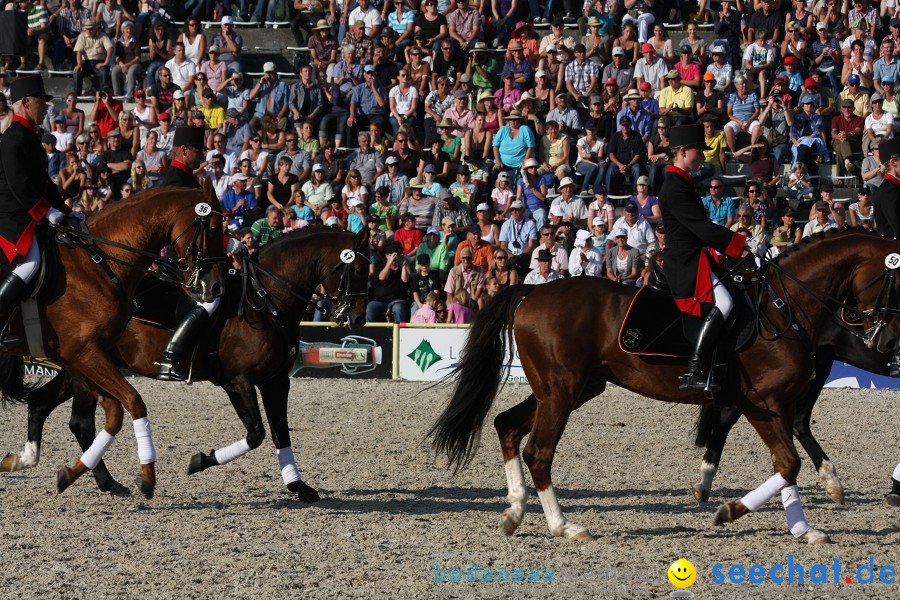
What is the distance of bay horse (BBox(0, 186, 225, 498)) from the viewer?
8.37 meters

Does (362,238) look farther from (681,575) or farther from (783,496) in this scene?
(681,575)

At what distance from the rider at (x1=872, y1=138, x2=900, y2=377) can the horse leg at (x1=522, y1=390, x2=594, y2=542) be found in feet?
8.48

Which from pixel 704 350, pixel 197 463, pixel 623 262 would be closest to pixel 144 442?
pixel 197 463

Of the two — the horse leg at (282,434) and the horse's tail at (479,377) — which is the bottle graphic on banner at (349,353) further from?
the horse's tail at (479,377)

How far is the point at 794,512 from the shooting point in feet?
24.8

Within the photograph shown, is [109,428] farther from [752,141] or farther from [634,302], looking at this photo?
[752,141]

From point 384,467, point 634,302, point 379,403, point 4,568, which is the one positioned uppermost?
point 634,302

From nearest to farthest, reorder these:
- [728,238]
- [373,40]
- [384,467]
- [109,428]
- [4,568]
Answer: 1. [4,568]
2. [728,238]
3. [109,428]
4. [384,467]
5. [373,40]

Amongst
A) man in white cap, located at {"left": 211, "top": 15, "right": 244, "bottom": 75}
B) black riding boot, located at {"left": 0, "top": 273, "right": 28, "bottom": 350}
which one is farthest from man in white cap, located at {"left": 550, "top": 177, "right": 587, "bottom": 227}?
black riding boot, located at {"left": 0, "top": 273, "right": 28, "bottom": 350}

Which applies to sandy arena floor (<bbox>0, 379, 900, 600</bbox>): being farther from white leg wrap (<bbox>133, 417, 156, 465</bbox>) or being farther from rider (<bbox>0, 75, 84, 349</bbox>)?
rider (<bbox>0, 75, 84, 349</bbox>)

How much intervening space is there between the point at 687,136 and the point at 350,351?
9.89 metres

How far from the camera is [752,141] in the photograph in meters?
19.1

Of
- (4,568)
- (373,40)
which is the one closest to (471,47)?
(373,40)

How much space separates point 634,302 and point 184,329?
338cm
